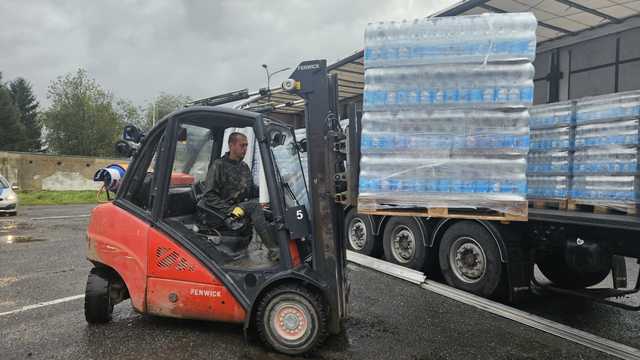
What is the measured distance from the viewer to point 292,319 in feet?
11.5

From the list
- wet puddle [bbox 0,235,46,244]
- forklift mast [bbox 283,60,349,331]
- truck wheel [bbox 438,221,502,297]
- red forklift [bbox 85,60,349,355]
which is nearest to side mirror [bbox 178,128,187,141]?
red forklift [bbox 85,60,349,355]

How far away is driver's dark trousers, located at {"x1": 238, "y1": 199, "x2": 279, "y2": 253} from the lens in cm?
379

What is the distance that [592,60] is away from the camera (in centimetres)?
751

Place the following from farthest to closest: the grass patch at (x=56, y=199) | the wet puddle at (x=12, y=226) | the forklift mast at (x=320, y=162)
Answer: the grass patch at (x=56, y=199)
the wet puddle at (x=12, y=226)
the forklift mast at (x=320, y=162)

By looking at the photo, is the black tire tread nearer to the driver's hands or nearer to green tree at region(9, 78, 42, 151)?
the driver's hands

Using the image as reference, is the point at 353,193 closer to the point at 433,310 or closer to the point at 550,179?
the point at 433,310

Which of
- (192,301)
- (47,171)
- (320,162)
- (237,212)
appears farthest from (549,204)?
(47,171)

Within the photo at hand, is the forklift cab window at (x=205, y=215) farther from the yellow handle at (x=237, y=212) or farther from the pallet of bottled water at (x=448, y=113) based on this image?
the pallet of bottled water at (x=448, y=113)

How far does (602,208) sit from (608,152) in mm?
506

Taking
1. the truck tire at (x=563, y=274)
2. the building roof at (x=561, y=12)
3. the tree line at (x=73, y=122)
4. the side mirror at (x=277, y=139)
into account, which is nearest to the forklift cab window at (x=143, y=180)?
the side mirror at (x=277, y=139)

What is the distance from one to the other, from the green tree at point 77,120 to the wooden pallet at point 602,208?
136 feet

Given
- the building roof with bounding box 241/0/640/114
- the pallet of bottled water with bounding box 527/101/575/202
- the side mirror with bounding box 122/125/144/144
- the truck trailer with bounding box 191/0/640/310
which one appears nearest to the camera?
the truck trailer with bounding box 191/0/640/310

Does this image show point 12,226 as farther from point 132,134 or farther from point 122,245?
point 122,245

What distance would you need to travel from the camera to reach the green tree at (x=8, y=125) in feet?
127
